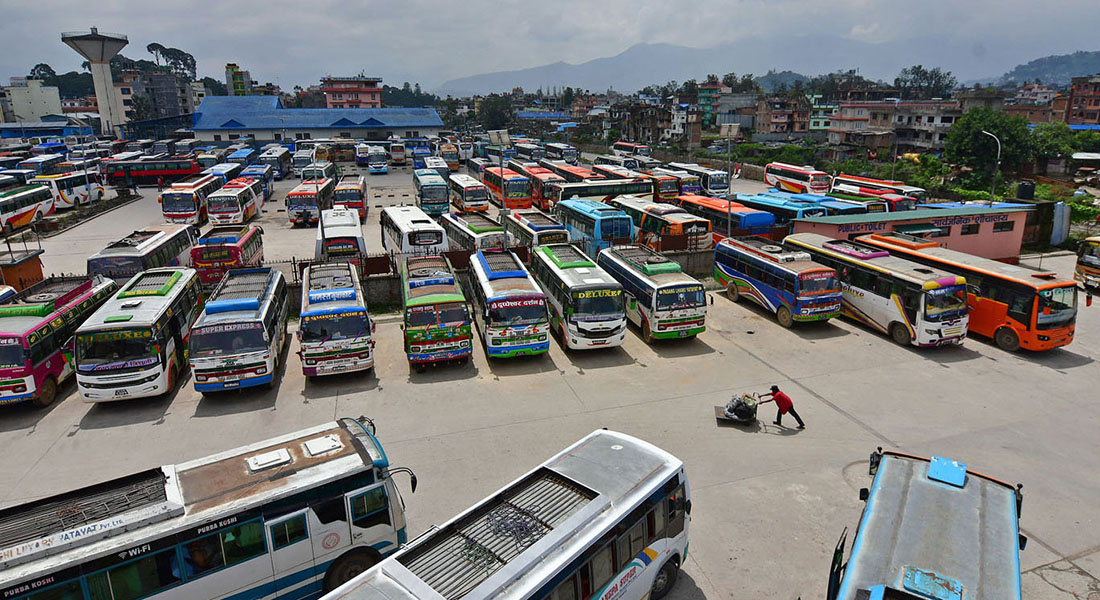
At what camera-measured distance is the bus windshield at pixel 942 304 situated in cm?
1719

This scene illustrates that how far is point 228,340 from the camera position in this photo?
14.6 metres

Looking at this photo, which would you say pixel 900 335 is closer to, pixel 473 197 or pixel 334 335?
pixel 334 335

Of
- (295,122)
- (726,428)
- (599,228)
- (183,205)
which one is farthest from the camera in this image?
(295,122)

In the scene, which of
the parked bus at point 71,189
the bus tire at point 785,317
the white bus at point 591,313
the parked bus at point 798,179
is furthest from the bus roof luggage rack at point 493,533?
the parked bus at point 71,189

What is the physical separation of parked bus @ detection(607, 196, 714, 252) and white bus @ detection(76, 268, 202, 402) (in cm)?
1887

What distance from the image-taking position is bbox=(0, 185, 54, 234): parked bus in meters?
33.9

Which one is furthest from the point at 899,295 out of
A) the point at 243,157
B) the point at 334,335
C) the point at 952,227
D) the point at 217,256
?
the point at 243,157

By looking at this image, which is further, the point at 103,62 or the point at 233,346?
the point at 103,62

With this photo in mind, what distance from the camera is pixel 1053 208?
97.1 feet

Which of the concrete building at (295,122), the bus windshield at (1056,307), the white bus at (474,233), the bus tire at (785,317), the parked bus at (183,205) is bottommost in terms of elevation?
the bus tire at (785,317)

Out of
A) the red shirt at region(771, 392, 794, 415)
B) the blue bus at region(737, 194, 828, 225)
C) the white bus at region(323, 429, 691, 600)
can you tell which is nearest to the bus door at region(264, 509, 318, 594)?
the white bus at region(323, 429, 691, 600)

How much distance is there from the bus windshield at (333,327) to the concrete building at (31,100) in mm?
141001

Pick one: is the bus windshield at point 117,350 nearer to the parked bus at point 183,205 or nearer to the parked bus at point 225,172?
the parked bus at point 183,205

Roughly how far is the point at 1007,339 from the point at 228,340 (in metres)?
20.8
